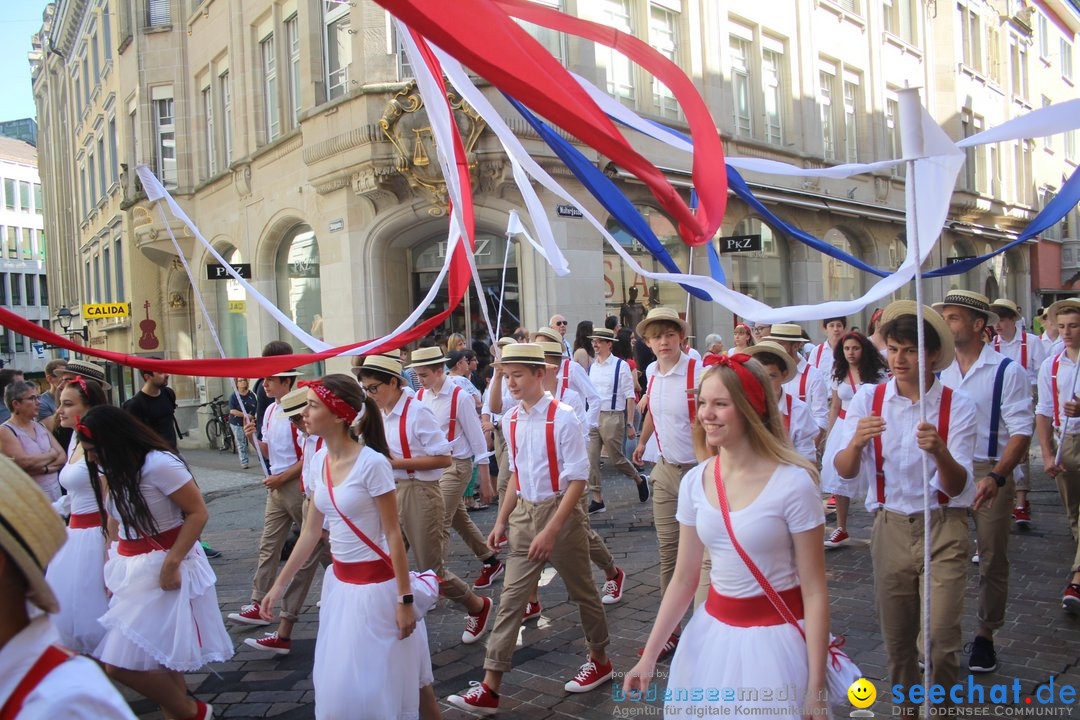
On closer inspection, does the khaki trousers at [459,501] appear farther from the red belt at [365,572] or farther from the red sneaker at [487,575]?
the red belt at [365,572]

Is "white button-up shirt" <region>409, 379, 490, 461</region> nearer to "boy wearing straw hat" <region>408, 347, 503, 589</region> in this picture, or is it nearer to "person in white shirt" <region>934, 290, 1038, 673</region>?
"boy wearing straw hat" <region>408, 347, 503, 589</region>

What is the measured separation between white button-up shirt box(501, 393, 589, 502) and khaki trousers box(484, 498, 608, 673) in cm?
10

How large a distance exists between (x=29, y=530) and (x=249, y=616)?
4.91 meters

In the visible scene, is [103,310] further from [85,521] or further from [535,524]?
[535,524]

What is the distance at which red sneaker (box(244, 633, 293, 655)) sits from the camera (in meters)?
5.43

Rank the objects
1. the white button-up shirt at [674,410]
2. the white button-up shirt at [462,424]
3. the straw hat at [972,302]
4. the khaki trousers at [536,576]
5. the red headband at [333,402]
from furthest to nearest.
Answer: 1. the white button-up shirt at [462,424]
2. the white button-up shirt at [674,410]
3. the straw hat at [972,302]
4. the khaki trousers at [536,576]
5. the red headband at [333,402]

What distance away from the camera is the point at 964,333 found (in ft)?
16.1

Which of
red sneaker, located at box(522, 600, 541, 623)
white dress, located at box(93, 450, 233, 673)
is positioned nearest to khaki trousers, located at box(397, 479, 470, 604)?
red sneaker, located at box(522, 600, 541, 623)

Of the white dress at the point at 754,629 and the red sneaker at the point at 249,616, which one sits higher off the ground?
the white dress at the point at 754,629

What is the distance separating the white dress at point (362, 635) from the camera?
3.52 metres

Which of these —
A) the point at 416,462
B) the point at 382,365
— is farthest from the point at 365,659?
the point at 382,365

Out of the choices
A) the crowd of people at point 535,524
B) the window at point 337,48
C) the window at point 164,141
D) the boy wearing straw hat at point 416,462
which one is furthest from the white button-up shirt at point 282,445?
the window at point 164,141

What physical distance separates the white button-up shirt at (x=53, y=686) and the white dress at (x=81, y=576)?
10.8 feet

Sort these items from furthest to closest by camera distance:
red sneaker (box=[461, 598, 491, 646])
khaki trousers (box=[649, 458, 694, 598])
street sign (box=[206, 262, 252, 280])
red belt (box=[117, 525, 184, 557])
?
1. street sign (box=[206, 262, 252, 280])
2. red sneaker (box=[461, 598, 491, 646])
3. khaki trousers (box=[649, 458, 694, 598])
4. red belt (box=[117, 525, 184, 557])
